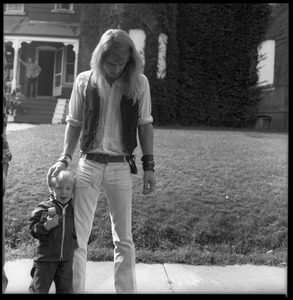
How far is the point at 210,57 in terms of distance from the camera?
14578 mm

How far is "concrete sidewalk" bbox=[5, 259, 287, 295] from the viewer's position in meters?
3.34

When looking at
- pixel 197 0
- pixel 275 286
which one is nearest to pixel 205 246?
pixel 275 286

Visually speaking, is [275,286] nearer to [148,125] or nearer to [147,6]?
[148,125]

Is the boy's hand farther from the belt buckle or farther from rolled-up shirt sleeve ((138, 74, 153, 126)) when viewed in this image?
rolled-up shirt sleeve ((138, 74, 153, 126))

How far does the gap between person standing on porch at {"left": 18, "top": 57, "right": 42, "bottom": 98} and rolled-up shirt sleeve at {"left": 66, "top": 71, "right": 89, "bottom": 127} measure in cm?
1490

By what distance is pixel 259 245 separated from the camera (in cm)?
452

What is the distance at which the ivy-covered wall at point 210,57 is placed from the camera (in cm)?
1413

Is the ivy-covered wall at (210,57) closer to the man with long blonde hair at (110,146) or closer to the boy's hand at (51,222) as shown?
the man with long blonde hair at (110,146)

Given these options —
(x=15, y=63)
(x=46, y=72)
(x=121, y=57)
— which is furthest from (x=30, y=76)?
(x=121, y=57)

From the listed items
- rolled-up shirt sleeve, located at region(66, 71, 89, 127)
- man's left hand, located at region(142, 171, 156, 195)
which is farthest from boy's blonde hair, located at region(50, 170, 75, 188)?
man's left hand, located at region(142, 171, 156, 195)

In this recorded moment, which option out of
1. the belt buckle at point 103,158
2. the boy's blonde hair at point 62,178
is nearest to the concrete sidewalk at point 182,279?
the boy's blonde hair at point 62,178

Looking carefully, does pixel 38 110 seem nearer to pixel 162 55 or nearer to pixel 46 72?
pixel 46 72

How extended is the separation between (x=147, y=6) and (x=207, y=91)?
375 centimetres

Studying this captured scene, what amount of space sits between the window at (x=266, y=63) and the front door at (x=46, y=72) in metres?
9.39
